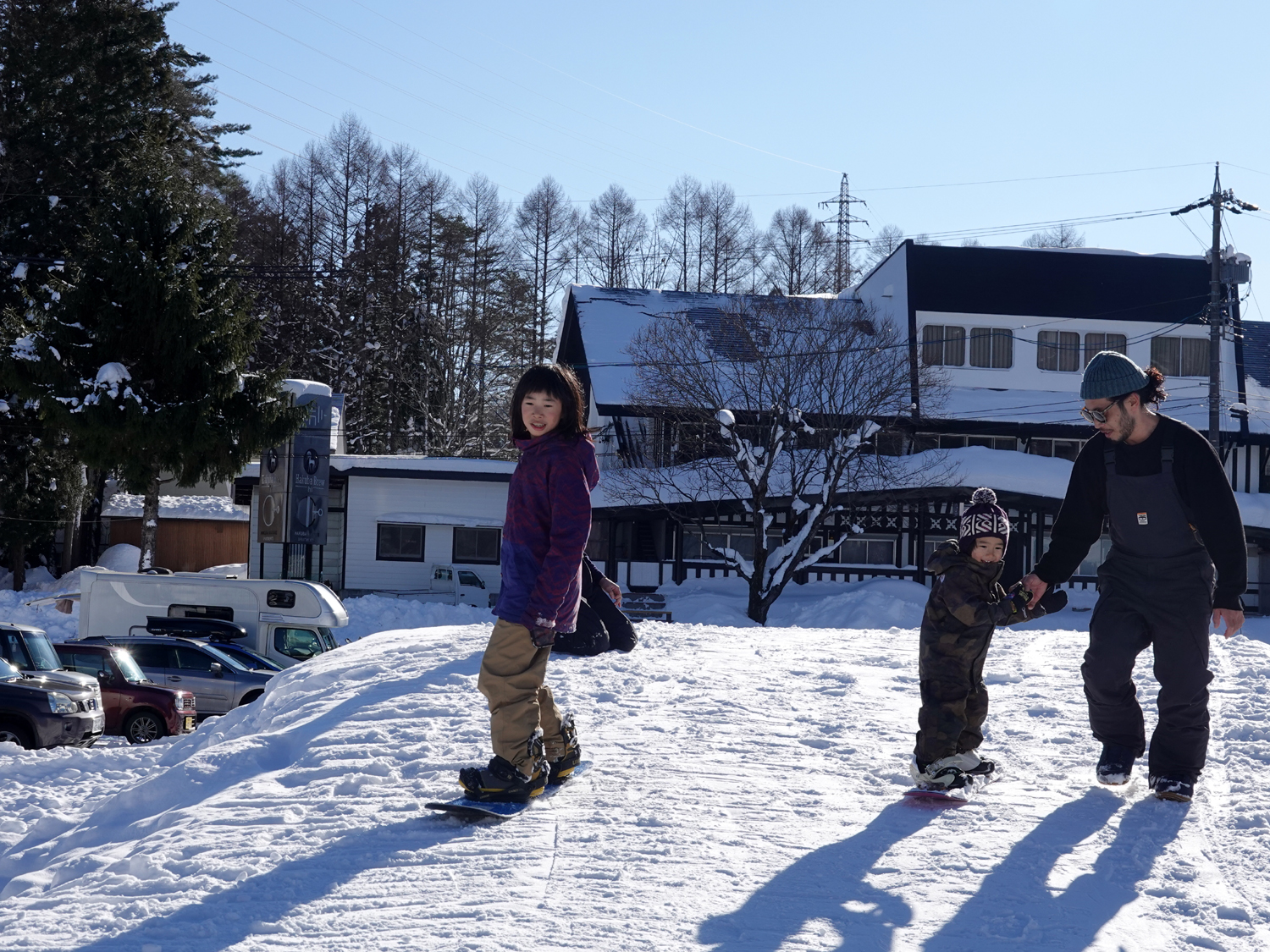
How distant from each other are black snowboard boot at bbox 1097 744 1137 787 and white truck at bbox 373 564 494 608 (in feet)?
92.7

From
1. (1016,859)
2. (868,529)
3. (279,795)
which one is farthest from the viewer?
(868,529)

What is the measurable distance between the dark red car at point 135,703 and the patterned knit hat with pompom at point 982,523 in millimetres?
13687

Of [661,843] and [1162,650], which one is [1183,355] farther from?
[661,843]

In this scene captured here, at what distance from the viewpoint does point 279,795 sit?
531 cm

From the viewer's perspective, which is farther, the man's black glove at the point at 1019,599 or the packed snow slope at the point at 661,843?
the man's black glove at the point at 1019,599

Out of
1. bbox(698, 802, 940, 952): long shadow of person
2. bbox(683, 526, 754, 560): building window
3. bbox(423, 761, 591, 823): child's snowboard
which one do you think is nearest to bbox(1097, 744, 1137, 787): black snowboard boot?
bbox(698, 802, 940, 952): long shadow of person

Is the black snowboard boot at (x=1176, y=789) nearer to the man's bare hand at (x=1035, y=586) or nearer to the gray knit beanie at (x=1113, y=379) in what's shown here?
the man's bare hand at (x=1035, y=586)

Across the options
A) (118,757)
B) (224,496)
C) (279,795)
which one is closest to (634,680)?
(279,795)

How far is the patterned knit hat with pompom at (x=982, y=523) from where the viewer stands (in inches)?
207

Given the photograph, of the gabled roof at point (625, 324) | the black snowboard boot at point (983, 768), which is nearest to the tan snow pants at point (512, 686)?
the black snowboard boot at point (983, 768)

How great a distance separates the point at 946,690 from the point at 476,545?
31.5m

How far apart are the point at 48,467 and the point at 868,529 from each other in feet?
77.3

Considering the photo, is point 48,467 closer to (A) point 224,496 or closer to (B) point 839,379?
(A) point 224,496

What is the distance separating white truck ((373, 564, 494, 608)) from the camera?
33.6 metres
